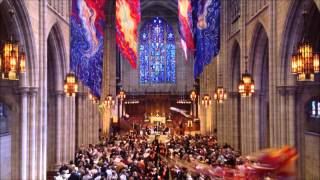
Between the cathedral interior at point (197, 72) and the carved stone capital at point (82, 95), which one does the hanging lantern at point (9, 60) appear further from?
the carved stone capital at point (82, 95)

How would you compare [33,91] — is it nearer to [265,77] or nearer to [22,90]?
[22,90]

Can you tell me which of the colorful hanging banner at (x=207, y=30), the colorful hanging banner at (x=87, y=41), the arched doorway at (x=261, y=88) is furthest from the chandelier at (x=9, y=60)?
the colorful hanging banner at (x=207, y=30)

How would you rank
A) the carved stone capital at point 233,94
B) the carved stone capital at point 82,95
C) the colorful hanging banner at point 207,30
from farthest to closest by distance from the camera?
1. the carved stone capital at point 82,95
2. the carved stone capital at point 233,94
3. the colorful hanging banner at point 207,30

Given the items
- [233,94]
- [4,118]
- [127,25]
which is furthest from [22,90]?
[233,94]

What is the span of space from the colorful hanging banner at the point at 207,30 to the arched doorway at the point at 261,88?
3.01 m

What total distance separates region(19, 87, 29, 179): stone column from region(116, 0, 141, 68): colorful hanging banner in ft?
41.3

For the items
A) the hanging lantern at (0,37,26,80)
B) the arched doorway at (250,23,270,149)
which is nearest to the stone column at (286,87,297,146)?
the arched doorway at (250,23,270,149)

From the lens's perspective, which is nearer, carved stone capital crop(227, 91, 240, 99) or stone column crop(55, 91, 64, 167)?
stone column crop(55, 91, 64, 167)

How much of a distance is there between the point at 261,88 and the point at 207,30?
5.93m

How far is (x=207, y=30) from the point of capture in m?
Answer: 31.1

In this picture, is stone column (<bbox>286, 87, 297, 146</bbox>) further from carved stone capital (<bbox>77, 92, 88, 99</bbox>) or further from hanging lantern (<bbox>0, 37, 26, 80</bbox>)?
carved stone capital (<bbox>77, 92, 88, 99</bbox>)

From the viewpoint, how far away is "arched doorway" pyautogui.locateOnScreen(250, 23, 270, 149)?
28.1 m

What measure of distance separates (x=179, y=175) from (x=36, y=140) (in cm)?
773

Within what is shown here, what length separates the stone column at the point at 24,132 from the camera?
20.9 m
